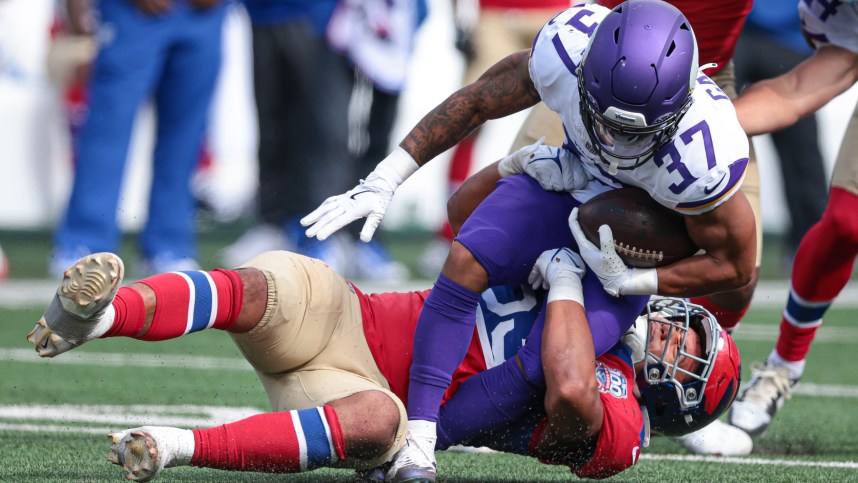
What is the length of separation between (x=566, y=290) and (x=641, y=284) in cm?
18

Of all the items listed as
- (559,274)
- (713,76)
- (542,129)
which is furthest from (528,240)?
(713,76)

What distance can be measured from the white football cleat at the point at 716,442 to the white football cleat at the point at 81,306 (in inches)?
70.0

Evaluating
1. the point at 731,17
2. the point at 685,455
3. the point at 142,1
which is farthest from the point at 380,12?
the point at 685,455

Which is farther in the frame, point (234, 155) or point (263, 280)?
point (234, 155)

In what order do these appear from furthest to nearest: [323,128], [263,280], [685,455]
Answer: [323,128]
[685,455]
[263,280]

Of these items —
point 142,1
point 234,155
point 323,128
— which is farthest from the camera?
point 234,155

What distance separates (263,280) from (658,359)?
96 cm

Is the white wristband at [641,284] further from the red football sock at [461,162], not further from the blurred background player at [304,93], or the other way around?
the red football sock at [461,162]

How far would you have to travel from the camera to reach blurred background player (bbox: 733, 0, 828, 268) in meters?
7.79

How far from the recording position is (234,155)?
10156mm

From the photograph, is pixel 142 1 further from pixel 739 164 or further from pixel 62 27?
pixel 739 164

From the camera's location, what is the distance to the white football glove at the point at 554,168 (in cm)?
337

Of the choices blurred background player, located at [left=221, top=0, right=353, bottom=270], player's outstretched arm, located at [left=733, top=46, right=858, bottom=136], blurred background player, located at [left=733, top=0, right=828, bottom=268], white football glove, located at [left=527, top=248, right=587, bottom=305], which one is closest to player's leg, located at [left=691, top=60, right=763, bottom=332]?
player's outstretched arm, located at [left=733, top=46, right=858, bottom=136]

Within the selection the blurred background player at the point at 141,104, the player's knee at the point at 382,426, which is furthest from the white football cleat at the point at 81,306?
the blurred background player at the point at 141,104
